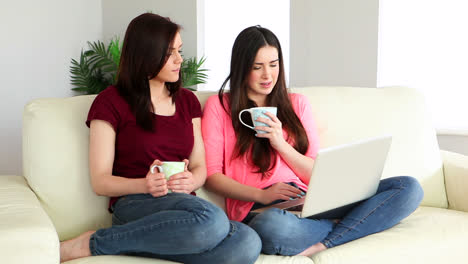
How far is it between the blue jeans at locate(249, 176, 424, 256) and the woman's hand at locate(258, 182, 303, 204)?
0.13m

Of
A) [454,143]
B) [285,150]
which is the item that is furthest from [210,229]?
[454,143]

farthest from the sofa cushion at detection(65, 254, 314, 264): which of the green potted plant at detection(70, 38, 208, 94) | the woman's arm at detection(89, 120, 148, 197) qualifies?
the green potted plant at detection(70, 38, 208, 94)

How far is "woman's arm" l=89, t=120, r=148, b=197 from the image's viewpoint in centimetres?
182

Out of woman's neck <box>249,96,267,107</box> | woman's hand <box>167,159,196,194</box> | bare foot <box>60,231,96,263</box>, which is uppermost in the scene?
woman's neck <box>249,96,267,107</box>

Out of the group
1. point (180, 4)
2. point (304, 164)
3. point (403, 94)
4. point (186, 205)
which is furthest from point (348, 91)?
point (180, 4)

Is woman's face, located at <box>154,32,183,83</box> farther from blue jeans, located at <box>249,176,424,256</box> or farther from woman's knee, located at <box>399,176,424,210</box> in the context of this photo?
woman's knee, located at <box>399,176,424,210</box>

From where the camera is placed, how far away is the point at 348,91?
2.43 meters

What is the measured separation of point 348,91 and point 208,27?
284cm

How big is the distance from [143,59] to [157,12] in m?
2.80

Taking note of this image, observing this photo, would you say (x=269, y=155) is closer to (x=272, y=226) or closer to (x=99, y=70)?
(x=272, y=226)

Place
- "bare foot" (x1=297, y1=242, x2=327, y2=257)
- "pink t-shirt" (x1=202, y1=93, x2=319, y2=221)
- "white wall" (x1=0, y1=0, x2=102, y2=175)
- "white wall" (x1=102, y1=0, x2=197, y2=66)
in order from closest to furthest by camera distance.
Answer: "bare foot" (x1=297, y1=242, x2=327, y2=257) < "pink t-shirt" (x1=202, y1=93, x2=319, y2=221) < "white wall" (x1=0, y1=0, x2=102, y2=175) < "white wall" (x1=102, y1=0, x2=197, y2=66)

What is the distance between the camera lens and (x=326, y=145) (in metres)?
2.30

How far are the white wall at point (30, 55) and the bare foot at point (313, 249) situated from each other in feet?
7.66

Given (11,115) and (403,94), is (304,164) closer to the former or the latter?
(403,94)
